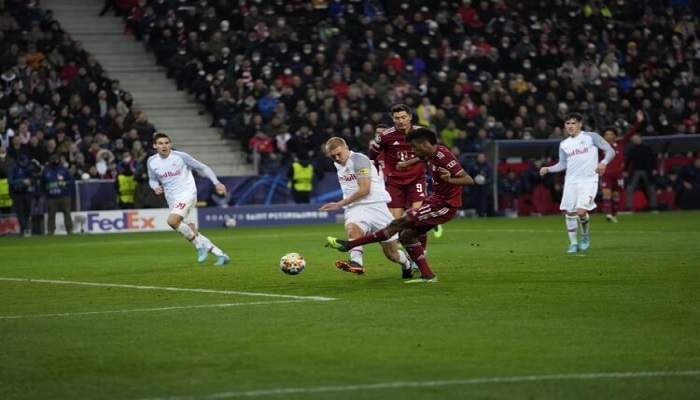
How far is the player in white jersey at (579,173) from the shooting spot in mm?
21859

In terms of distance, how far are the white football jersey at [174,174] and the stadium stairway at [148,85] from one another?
1727cm

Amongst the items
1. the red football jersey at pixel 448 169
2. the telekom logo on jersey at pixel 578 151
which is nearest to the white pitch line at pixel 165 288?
the red football jersey at pixel 448 169

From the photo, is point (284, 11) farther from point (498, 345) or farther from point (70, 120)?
point (498, 345)

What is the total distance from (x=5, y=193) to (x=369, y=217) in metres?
19.8

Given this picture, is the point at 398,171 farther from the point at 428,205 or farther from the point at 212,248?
the point at 428,205

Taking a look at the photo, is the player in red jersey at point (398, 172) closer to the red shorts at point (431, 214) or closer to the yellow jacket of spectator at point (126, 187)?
the red shorts at point (431, 214)

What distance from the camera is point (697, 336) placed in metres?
10.6

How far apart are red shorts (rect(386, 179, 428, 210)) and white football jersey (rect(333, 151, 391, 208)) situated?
2036 millimetres

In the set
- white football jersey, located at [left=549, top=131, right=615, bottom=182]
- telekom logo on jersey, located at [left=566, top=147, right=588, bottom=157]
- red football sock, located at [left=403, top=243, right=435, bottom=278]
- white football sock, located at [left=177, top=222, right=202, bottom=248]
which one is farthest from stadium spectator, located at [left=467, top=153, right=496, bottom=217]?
red football sock, located at [left=403, top=243, right=435, bottom=278]

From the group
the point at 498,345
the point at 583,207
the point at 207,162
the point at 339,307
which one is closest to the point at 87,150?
the point at 207,162

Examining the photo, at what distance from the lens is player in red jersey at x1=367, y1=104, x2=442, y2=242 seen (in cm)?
1892

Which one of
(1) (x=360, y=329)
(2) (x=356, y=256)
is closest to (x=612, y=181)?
(2) (x=356, y=256)

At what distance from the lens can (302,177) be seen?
122 feet

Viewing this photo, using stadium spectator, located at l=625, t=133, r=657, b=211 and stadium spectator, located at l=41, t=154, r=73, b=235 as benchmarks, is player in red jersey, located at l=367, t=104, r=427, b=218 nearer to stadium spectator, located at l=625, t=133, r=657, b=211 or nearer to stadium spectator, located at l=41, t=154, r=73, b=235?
stadium spectator, located at l=41, t=154, r=73, b=235
